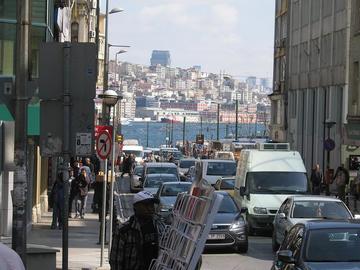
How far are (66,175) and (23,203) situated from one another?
1.31 meters

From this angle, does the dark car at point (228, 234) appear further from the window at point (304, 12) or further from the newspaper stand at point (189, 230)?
the window at point (304, 12)

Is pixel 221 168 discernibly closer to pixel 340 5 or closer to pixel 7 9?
pixel 340 5

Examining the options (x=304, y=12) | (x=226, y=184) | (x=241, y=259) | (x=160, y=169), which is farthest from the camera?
(x=304, y=12)

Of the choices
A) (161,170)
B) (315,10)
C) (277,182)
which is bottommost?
(161,170)

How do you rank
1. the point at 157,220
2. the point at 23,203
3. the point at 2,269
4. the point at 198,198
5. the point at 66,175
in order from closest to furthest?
the point at 2,269 < the point at 198,198 < the point at 157,220 < the point at 23,203 < the point at 66,175

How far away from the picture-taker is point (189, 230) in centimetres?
801

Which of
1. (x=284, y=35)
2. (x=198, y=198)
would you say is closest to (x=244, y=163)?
(x=198, y=198)

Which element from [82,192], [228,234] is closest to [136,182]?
[82,192]

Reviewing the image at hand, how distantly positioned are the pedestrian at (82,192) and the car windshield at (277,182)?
19.1ft

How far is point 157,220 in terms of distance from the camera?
8.63 metres

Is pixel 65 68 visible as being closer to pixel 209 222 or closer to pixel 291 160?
pixel 209 222

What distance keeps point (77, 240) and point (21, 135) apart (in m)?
13.5

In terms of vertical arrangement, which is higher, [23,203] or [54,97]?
[54,97]

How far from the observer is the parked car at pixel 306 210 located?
68.5ft
